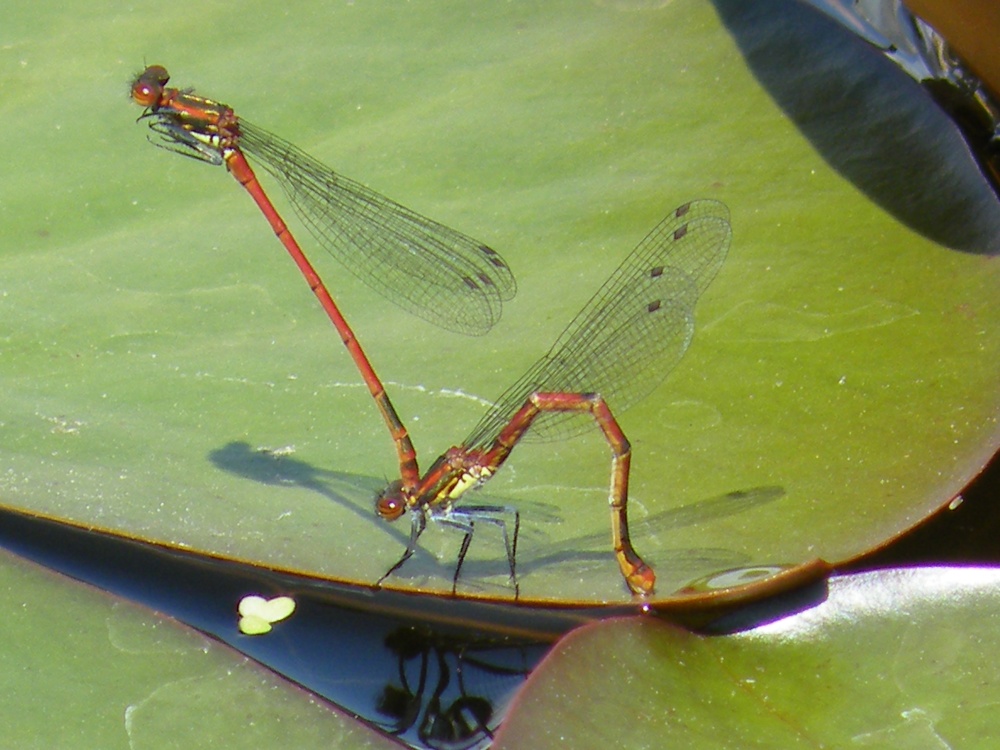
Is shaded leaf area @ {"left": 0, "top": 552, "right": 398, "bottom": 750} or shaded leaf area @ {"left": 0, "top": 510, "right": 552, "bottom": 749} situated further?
shaded leaf area @ {"left": 0, "top": 510, "right": 552, "bottom": 749}

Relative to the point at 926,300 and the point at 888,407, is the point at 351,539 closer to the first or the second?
the point at 888,407

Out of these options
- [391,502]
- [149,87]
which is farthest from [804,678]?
[149,87]

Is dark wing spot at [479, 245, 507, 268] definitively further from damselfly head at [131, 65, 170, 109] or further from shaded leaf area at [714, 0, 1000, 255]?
shaded leaf area at [714, 0, 1000, 255]

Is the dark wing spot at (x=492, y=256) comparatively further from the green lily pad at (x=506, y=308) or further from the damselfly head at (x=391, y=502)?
the damselfly head at (x=391, y=502)

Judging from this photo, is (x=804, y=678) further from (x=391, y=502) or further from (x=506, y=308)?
(x=506, y=308)

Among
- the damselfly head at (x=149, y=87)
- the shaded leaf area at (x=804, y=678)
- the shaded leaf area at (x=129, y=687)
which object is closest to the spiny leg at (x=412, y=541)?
the shaded leaf area at (x=129, y=687)

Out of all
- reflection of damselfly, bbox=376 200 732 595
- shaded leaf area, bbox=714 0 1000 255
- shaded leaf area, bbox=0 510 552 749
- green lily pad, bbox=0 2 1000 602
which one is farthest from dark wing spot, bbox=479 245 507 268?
shaded leaf area, bbox=714 0 1000 255

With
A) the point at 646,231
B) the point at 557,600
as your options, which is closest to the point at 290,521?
the point at 557,600
